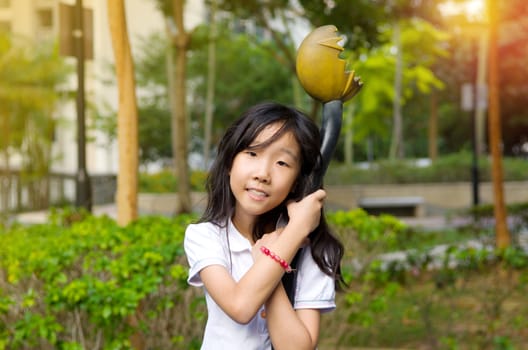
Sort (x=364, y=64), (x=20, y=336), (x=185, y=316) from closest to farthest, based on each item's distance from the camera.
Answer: (x=20, y=336), (x=185, y=316), (x=364, y=64)

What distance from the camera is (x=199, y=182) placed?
1880 cm

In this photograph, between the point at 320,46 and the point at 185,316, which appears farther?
the point at 185,316

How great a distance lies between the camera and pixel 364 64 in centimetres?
2655

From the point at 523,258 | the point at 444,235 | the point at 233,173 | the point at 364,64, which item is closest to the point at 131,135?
the point at 523,258

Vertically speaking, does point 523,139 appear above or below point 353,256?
below

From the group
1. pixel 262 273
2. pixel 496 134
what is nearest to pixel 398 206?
pixel 496 134

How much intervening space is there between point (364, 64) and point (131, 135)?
22180mm

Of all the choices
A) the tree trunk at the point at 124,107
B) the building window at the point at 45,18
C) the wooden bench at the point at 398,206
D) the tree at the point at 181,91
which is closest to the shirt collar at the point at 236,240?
the tree trunk at the point at 124,107

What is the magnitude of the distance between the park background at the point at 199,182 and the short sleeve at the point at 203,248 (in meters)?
0.71

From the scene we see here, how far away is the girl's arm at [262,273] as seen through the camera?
5.58 ft

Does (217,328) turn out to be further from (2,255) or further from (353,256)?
(353,256)

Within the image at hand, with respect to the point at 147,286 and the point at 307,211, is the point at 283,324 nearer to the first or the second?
the point at 307,211

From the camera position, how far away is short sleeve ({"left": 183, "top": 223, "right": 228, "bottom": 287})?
1.82 metres

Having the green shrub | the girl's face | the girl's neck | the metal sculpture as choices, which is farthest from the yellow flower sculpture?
the green shrub
